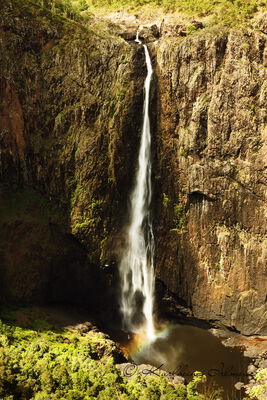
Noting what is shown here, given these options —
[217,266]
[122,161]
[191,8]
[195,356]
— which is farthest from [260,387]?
[191,8]

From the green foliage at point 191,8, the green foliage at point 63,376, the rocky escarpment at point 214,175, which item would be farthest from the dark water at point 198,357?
the green foliage at point 191,8

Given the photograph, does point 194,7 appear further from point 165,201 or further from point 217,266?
point 217,266

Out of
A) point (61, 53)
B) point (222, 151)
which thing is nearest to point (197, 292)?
point (222, 151)

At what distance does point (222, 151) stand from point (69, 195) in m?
10.1

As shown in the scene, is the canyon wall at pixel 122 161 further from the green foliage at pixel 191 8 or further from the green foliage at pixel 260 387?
the green foliage at pixel 260 387

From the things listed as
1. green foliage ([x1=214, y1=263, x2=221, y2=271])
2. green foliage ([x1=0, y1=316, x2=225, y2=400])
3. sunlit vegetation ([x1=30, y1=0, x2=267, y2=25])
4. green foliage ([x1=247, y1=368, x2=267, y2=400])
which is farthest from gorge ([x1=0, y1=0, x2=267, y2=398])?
green foliage ([x1=0, y1=316, x2=225, y2=400])

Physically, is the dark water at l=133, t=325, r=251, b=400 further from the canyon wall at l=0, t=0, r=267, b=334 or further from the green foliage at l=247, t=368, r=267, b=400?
the canyon wall at l=0, t=0, r=267, b=334

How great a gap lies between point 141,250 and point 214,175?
23.0 feet

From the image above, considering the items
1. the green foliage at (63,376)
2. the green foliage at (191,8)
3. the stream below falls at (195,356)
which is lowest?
the stream below falls at (195,356)

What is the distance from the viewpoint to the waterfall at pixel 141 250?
81.0 feet

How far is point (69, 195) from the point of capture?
23688 millimetres

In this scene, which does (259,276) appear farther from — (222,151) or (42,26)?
(42,26)

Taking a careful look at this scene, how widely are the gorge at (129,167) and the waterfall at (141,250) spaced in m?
0.14

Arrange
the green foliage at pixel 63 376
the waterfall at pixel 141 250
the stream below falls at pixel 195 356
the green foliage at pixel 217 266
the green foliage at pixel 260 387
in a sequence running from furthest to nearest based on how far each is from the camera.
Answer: the waterfall at pixel 141 250 → the green foliage at pixel 217 266 → the stream below falls at pixel 195 356 → the green foliage at pixel 260 387 → the green foliage at pixel 63 376
